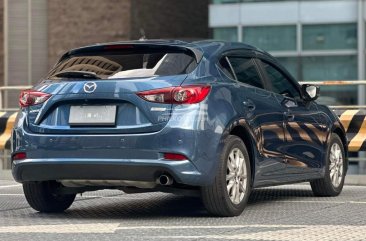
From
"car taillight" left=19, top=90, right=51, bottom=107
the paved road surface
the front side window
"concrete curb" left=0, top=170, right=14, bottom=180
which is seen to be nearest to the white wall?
"concrete curb" left=0, top=170, right=14, bottom=180

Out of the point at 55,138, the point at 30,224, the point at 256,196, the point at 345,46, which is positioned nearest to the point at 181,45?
the point at 55,138

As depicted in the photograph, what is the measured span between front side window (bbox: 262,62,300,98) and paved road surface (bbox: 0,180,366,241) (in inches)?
41.7

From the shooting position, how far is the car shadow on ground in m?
7.81

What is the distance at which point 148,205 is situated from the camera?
28.5ft

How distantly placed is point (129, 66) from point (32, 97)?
84 centimetres

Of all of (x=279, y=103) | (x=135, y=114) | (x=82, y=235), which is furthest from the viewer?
(x=279, y=103)

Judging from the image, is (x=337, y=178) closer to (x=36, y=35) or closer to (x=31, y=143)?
(x=31, y=143)

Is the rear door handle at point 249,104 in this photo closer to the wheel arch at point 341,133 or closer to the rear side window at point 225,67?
the rear side window at point 225,67

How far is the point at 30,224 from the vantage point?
7.17 metres

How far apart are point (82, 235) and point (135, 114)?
1177 millimetres

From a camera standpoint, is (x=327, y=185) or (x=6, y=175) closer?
(x=327, y=185)

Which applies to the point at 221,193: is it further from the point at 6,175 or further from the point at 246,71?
the point at 6,175

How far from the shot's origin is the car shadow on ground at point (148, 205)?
25.6 feet

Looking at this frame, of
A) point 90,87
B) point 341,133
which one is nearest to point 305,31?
point 341,133
